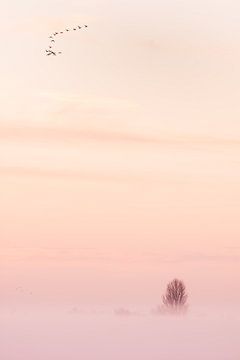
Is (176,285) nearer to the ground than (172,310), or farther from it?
farther from it

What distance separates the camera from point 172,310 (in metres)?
27.9

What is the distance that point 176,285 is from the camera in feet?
100

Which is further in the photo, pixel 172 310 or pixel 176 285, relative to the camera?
pixel 176 285

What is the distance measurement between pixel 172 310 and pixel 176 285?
3053mm
